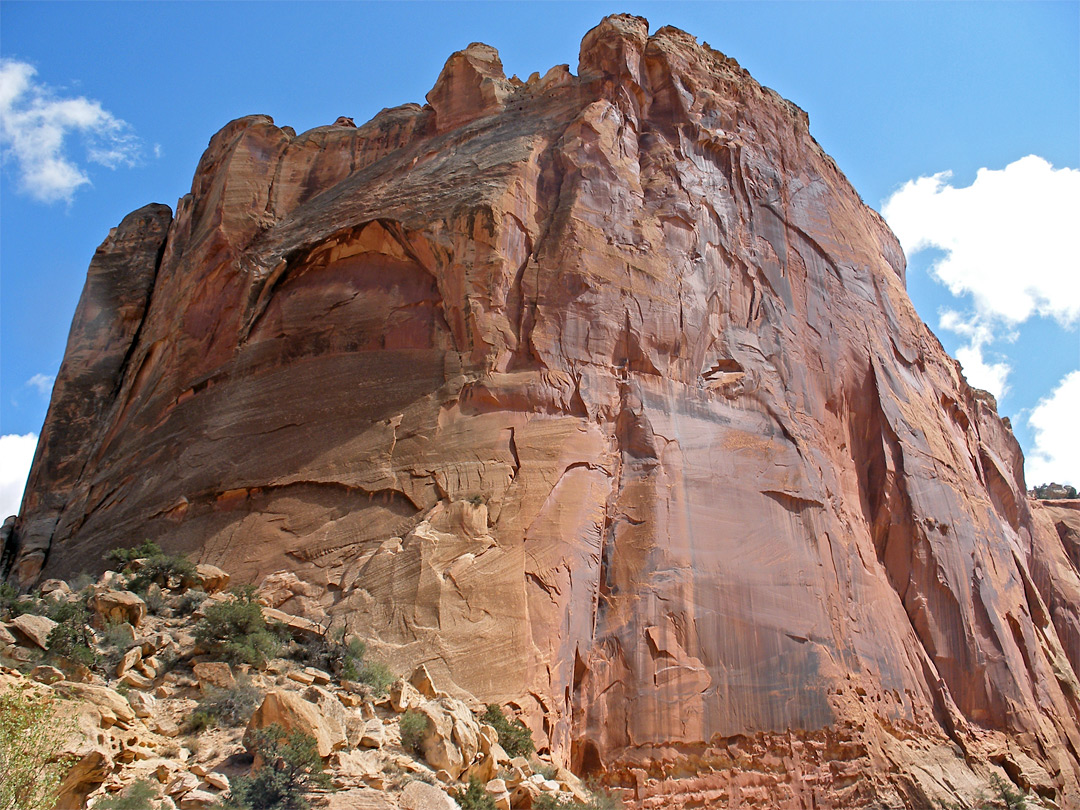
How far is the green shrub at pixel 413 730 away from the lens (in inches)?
507

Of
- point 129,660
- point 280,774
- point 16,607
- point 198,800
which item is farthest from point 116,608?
point 280,774

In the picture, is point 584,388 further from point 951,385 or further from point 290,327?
point 951,385

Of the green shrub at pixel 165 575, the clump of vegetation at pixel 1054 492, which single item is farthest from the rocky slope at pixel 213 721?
the clump of vegetation at pixel 1054 492

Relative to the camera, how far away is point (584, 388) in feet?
67.8

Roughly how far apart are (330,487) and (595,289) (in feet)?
24.2

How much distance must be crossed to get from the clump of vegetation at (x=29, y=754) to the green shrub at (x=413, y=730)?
4278 mm

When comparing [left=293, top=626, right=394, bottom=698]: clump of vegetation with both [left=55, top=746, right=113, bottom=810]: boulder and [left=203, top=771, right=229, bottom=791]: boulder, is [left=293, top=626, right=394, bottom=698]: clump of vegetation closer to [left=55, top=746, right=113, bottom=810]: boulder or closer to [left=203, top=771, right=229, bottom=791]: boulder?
[left=203, top=771, right=229, bottom=791]: boulder

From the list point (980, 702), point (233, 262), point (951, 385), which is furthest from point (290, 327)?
point (951, 385)

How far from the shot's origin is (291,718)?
11.8 m

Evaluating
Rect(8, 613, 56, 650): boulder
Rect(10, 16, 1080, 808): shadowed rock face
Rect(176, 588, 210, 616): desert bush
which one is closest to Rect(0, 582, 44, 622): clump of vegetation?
Rect(8, 613, 56, 650): boulder

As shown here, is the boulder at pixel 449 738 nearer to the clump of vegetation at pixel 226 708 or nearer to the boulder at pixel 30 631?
the clump of vegetation at pixel 226 708

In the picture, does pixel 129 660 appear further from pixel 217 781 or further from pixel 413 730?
pixel 413 730

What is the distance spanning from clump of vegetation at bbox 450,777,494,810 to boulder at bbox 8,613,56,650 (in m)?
6.00

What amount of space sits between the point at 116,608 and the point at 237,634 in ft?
6.60
